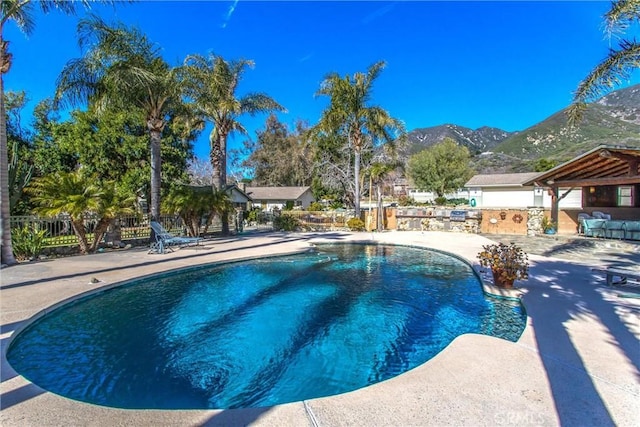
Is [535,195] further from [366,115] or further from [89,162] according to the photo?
[89,162]

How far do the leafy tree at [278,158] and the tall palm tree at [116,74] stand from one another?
34134 millimetres

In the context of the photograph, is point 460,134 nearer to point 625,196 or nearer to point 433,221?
point 433,221

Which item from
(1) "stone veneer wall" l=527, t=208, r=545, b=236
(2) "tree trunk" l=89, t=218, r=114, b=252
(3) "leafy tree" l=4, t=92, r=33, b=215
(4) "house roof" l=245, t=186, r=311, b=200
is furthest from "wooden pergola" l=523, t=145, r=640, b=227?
(4) "house roof" l=245, t=186, r=311, b=200

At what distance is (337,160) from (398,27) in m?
14.5

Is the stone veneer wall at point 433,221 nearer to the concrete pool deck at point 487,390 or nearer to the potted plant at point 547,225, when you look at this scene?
the potted plant at point 547,225

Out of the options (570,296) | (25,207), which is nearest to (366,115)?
(570,296)

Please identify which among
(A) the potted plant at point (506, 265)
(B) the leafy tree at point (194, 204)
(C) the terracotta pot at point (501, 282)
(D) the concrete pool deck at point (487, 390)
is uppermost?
(B) the leafy tree at point (194, 204)

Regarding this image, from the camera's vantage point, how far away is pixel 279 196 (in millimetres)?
46844

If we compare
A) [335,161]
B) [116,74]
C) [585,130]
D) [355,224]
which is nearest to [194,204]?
[116,74]

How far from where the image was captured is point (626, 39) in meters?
9.73

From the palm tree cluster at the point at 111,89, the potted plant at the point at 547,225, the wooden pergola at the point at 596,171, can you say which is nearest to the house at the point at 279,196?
the palm tree cluster at the point at 111,89

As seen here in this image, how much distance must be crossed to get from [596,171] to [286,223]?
54.8ft

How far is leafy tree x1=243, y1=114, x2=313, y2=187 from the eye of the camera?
165ft

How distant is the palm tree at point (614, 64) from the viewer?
934 centimetres
